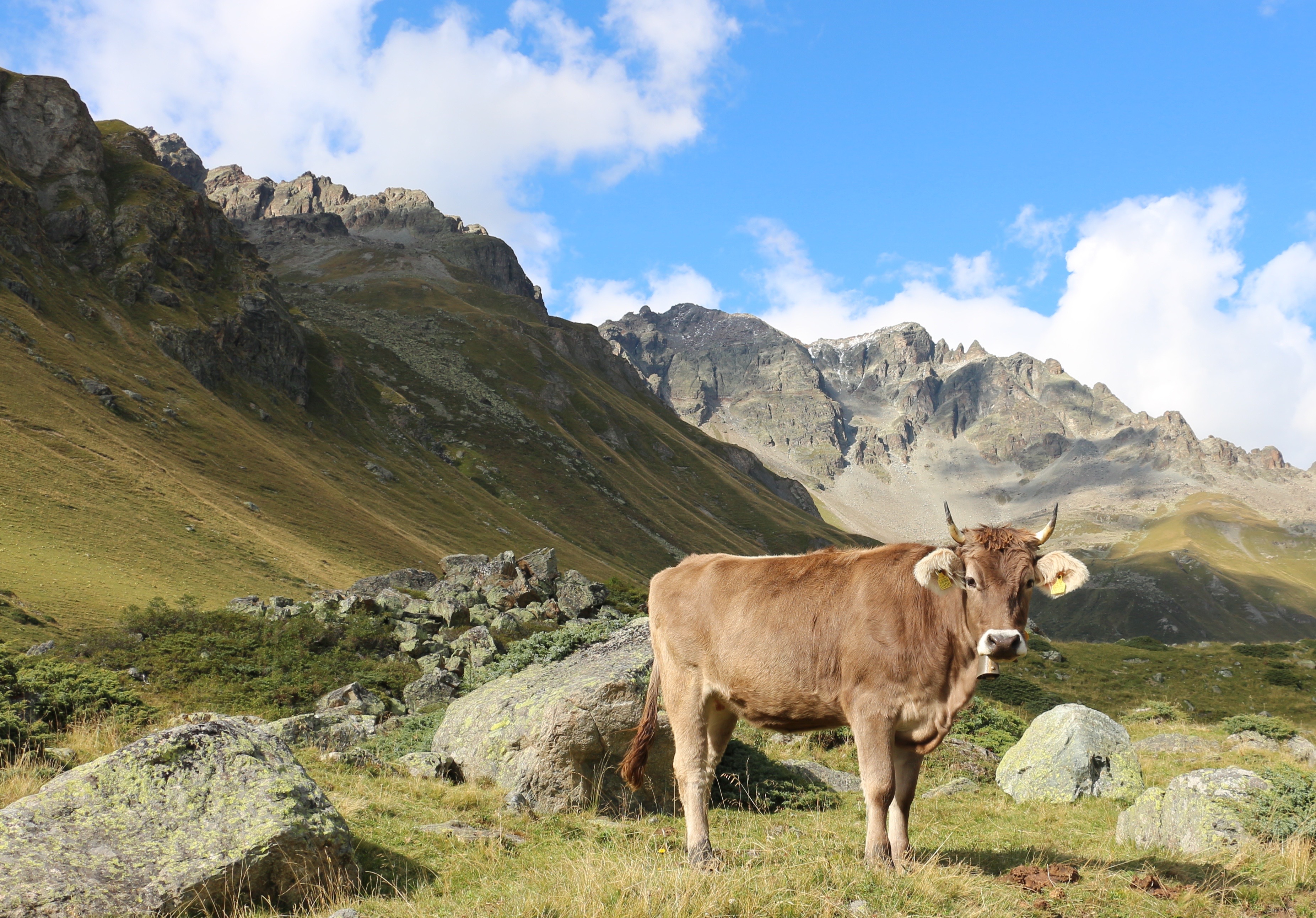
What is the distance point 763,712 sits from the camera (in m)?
9.09

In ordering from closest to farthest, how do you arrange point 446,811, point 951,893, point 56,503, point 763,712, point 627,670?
point 951,893 → point 763,712 → point 446,811 → point 627,670 → point 56,503

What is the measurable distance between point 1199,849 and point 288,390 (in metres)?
106

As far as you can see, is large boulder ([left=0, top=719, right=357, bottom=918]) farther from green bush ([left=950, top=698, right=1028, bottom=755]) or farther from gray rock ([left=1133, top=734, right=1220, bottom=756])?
gray rock ([left=1133, top=734, right=1220, bottom=756])

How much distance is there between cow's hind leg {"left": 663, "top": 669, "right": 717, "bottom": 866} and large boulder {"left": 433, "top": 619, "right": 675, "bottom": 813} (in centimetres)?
337

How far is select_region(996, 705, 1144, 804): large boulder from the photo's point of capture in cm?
1506

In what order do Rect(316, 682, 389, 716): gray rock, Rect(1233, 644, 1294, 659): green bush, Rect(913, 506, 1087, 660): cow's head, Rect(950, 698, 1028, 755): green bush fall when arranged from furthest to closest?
Rect(1233, 644, 1294, 659): green bush < Rect(950, 698, 1028, 755): green bush < Rect(316, 682, 389, 716): gray rock < Rect(913, 506, 1087, 660): cow's head

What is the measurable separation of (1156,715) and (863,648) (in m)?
30.2

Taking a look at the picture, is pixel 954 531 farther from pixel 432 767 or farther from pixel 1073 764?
pixel 1073 764

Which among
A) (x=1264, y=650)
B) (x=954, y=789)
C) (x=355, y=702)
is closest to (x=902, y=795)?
(x=954, y=789)

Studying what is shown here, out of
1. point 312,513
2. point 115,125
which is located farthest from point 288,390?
point 115,125

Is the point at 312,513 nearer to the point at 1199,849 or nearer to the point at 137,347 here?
the point at 137,347

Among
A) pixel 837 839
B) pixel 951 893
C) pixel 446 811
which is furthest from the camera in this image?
pixel 446 811

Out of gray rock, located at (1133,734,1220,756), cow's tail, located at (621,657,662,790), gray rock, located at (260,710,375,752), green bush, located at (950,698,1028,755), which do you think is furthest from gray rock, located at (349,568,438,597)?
gray rock, located at (1133,734,1220,756)

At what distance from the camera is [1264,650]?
52656 mm
